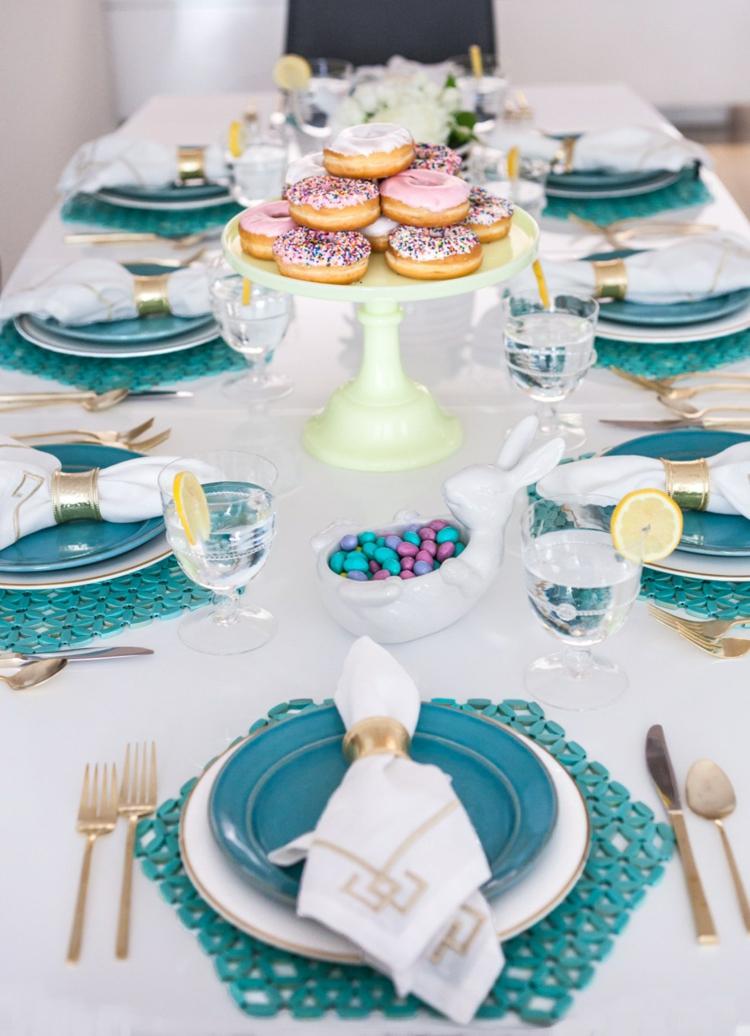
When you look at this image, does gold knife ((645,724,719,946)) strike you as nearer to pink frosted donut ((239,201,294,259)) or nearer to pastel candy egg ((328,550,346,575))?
pastel candy egg ((328,550,346,575))

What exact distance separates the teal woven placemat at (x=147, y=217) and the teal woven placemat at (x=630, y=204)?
0.56 metres

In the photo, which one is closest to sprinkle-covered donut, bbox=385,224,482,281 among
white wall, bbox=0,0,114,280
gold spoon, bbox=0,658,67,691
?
gold spoon, bbox=0,658,67,691

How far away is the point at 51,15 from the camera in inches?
158

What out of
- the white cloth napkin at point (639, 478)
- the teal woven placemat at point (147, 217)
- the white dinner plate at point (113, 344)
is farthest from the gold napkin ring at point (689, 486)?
the teal woven placemat at point (147, 217)

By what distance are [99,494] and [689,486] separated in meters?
0.57

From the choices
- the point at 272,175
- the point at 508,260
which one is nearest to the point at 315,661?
the point at 508,260

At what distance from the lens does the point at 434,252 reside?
121 centimetres

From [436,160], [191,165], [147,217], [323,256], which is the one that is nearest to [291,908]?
[323,256]

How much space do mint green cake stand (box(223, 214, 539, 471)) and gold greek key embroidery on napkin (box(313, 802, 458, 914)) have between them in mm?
647

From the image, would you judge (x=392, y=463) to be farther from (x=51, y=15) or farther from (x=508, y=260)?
(x=51, y=15)

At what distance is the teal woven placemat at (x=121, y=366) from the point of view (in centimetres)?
151

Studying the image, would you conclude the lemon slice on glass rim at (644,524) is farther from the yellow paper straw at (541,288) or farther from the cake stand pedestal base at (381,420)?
the yellow paper straw at (541,288)

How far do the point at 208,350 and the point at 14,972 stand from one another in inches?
38.9

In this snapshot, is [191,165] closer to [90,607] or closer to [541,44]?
[90,607]
